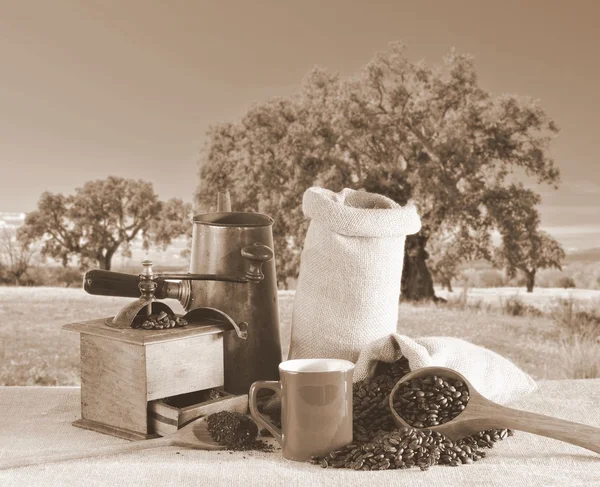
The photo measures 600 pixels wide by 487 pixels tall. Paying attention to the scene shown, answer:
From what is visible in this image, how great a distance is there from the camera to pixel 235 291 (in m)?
1.62

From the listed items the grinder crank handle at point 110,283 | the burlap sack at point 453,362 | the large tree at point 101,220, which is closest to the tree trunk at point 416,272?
the large tree at point 101,220

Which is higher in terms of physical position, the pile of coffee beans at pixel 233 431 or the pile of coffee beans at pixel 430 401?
the pile of coffee beans at pixel 430 401

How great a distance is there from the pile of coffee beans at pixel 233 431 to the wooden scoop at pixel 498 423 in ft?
0.91

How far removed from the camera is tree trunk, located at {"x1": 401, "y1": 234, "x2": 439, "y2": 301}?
18.6ft

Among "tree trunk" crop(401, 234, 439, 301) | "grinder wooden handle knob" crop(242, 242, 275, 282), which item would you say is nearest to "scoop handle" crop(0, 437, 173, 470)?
"grinder wooden handle knob" crop(242, 242, 275, 282)

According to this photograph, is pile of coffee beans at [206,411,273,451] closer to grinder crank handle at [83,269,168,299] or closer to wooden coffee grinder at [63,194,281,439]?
wooden coffee grinder at [63,194,281,439]

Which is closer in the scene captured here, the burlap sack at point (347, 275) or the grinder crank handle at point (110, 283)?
the grinder crank handle at point (110, 283)

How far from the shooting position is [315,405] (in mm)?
1227

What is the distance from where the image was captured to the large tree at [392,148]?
17.8ft

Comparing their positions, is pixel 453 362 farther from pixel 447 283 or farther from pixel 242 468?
pixel 447 283

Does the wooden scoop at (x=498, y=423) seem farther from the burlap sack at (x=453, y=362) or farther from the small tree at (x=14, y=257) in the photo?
the small tree at (x=14, y=257)

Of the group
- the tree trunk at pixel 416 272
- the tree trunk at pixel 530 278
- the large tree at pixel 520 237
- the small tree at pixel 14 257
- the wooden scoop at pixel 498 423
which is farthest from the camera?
the tree trunk at pixel 416 272

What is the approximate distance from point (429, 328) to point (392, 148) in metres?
1.70

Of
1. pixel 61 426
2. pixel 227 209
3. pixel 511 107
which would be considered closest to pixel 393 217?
pixel 227 209
